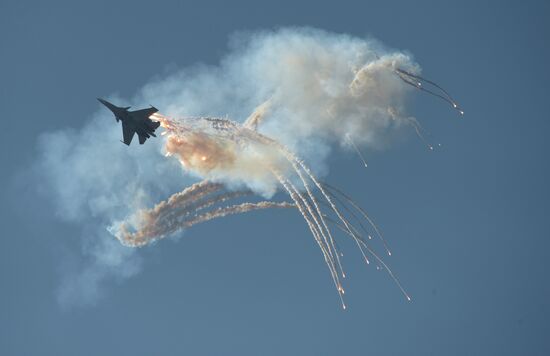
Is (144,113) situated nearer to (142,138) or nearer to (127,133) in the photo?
(142,138)

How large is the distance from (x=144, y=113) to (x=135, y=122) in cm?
121

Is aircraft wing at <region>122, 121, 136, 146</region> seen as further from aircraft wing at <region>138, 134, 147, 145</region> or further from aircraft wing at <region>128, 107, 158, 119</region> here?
aircraft wing at <region>128, 107, 158, 119</region>

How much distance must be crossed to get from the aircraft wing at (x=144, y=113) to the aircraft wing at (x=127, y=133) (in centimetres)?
157

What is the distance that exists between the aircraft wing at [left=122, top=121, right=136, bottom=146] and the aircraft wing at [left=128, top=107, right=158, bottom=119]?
157cm

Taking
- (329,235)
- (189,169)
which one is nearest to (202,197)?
(189,169)

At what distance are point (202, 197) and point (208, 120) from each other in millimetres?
6914

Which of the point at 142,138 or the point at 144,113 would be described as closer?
the point at 144,113

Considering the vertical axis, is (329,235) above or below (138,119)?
below

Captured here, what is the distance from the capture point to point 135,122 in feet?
217

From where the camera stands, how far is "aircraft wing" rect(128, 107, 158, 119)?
215 feet

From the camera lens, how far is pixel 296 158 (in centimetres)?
6356

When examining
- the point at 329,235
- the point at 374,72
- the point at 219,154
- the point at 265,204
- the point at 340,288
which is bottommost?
the point at 340,288

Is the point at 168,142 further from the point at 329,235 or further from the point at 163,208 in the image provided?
the point at 329,235

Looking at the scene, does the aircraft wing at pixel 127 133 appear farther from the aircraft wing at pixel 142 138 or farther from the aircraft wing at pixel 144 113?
the aircraft wing at pixel 144 113
